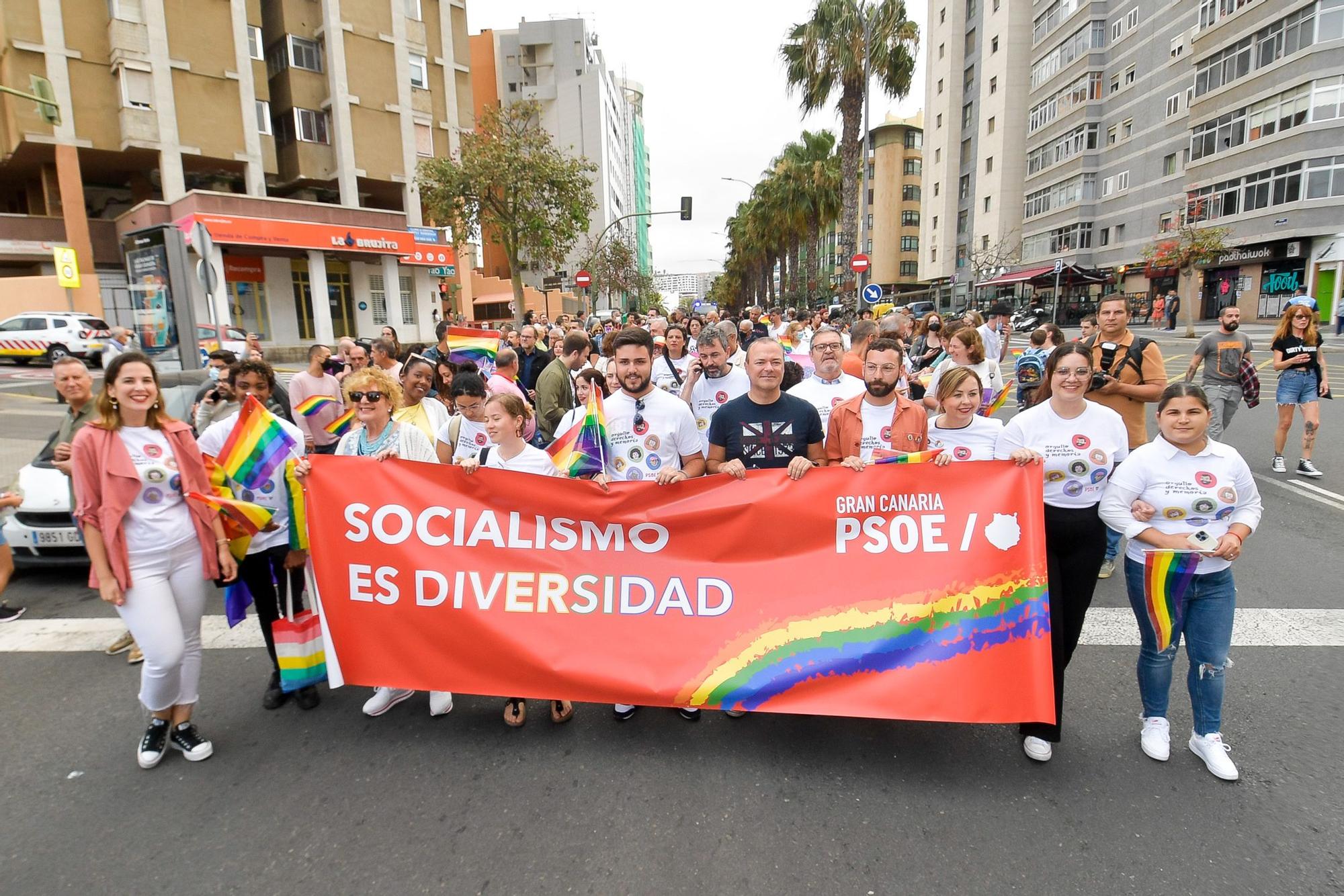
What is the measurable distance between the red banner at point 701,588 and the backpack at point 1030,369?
13.5ft

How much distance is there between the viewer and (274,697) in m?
3.95

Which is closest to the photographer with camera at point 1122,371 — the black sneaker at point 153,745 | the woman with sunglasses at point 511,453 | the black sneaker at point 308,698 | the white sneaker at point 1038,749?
the white sneaker at point 1038,749

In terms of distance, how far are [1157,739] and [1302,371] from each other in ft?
23.5

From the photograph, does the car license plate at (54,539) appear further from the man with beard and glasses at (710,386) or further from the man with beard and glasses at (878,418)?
the man with beard and glasses at (878,418)

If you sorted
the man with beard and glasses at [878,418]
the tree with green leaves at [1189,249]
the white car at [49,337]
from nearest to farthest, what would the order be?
the man with beard and glasses at [878,418] < the white car at [49,337] < the tree with green leaves at [1189,249]

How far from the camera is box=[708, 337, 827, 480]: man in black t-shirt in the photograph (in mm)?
3908

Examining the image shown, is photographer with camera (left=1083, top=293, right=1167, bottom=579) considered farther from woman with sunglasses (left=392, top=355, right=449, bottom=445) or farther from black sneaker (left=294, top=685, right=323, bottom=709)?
black sneaker (left=294, top=685, right=323, bottom=709)

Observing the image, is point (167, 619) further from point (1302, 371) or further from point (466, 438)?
point (1302, 371)

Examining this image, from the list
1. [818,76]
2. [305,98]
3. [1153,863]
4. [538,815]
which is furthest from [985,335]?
[305,98]

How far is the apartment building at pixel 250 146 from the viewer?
26.4m

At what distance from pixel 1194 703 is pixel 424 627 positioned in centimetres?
360

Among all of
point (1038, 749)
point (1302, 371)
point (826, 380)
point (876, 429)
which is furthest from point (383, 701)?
point (1302, 371)

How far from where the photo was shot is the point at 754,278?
82.4 meters

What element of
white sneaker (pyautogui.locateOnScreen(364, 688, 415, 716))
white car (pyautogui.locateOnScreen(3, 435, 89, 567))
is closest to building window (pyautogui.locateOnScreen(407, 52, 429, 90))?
white car (pyautogui.locateOnScreen(3, 435, 89, 567))
